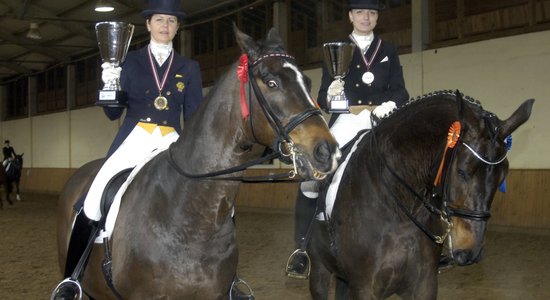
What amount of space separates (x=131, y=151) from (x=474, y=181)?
77.2 inches

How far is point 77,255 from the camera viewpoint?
3.94 metres

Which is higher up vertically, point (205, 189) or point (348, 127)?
point (348, 127)

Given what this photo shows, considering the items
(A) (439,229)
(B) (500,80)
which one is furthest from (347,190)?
(B) (500,80)

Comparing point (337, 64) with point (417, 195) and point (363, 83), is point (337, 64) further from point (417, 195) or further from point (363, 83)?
point (417, 195)

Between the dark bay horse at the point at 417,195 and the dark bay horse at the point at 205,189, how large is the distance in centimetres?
114

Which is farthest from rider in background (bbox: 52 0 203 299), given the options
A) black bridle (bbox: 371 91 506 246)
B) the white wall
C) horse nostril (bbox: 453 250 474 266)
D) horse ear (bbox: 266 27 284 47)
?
the white wall

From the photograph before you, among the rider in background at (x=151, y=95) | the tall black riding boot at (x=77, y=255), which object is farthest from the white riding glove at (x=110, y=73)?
the tall black riding boot at (x=77, y=255)

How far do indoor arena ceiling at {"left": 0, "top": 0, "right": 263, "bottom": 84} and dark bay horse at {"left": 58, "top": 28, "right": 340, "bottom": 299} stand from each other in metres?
16.0

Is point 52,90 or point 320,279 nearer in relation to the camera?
point 320,279

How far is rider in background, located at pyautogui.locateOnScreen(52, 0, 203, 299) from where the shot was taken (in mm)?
4023

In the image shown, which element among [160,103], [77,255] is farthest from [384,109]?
[77,255]

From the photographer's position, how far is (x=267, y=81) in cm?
308

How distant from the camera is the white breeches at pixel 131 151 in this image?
3.93m

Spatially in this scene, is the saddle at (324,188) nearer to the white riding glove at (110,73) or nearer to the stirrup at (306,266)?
the stirrup at (306,266)
